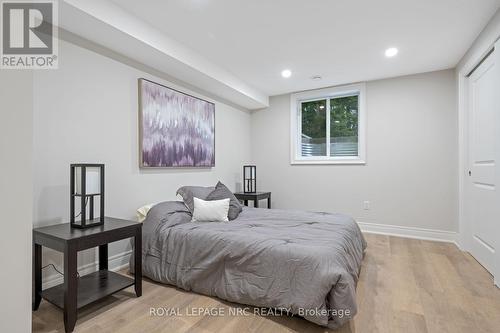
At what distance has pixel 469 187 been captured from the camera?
3.04m

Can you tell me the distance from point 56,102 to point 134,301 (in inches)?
67.9

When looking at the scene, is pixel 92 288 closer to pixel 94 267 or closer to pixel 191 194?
pixel 94 267

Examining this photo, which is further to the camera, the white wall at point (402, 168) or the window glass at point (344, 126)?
the window glass at point (344, 126)

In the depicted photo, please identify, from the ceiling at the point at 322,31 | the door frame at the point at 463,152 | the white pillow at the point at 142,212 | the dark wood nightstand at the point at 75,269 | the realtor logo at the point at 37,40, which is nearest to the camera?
the dark wood nightstand at the point at 75,269

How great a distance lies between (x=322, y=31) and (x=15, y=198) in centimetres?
270

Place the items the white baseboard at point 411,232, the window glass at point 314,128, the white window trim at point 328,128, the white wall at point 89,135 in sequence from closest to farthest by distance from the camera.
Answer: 1. the white wall at point 89,135
2. the white baseboard at point 411,232
3. the white window trim at point 328,128
4. the window glass at point 314,128

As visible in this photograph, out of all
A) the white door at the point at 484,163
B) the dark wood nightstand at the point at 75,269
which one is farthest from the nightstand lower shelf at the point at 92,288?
the white door at the point at 484,163

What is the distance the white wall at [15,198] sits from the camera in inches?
45.0

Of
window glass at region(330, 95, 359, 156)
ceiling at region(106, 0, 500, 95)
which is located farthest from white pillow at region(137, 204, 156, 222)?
window glass at region(330, 95, 359, 156)

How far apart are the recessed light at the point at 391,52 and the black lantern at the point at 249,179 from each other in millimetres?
2522

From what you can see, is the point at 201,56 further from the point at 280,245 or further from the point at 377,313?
the point at 377,313

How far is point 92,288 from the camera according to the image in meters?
1.94

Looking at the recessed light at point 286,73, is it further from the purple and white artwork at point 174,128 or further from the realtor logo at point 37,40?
the realtor logo at point 37,40

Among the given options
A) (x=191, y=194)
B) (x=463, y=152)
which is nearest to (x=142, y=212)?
(x=191, y=194)
